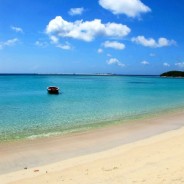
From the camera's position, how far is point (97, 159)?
12047mm

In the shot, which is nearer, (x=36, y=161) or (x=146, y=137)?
(x=36, y=161)

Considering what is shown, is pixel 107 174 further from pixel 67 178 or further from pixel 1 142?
pixel 1 142

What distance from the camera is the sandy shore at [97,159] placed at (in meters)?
9.34

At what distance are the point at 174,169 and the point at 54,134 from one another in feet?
31.7

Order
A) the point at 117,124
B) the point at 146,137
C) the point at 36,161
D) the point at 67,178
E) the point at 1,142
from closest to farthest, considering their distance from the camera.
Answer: the point at 67,178, the point at 36,161, the point at 1,142, the point at 146,137, the point at 117,124

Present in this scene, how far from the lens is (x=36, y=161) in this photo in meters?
12.2

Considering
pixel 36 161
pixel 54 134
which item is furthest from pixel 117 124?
pixel 36 161

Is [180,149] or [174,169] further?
[180,149]

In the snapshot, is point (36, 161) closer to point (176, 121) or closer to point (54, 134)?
point (54, 134)

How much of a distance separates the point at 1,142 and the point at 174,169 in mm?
9323

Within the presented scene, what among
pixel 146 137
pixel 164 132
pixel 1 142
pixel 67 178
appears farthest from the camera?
pixel 164 132

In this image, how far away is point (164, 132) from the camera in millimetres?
18547

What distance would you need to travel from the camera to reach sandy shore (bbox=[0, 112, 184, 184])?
934 centimetres

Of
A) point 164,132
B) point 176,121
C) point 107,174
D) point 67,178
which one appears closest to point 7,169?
point 67,178
